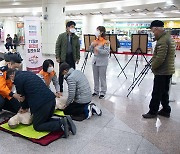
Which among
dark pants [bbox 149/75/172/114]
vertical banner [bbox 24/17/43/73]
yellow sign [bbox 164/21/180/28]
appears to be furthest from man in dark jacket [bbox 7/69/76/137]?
yellow sign [bbox 164/21/180/28]

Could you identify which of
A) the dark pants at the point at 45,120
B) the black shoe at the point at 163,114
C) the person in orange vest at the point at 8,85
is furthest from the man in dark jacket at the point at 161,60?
the person in orange vest at the point at 8,85

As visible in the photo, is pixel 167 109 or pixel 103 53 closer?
pixel 167 109

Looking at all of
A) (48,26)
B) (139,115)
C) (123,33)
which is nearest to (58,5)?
(48,26)

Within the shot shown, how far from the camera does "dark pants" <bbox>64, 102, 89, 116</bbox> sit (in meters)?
3.87

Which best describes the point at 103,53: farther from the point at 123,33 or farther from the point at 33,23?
the point at 123,33

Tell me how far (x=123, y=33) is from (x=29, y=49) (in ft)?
77.1

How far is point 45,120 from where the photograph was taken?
319 centimetres

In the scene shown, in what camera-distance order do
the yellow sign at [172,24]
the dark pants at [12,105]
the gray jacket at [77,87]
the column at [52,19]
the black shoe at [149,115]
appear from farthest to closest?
the yellow sign at [172,24] < the column at [52,19] < the black shoe at [149,115] < the dark pants at [12,105] < the gray jacket at [77,87]

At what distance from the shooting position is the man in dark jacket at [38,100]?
3.04 metres

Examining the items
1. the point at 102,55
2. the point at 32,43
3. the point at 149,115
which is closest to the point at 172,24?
the point at 32,43

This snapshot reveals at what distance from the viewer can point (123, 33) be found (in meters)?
28.7

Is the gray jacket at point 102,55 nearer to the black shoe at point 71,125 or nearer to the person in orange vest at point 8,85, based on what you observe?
the person in orange vest at point 8,85

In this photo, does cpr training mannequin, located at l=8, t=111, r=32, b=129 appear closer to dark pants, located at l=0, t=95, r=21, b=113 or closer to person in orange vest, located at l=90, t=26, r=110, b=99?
dark pants, located at l=0, t=95, r=21, b=113

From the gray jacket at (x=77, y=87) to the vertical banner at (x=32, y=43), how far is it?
3116 millimetres
